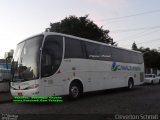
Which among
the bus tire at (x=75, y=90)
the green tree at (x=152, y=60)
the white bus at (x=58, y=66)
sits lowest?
the bus tire at (x=75, y=90)

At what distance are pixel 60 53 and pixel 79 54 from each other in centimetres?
193

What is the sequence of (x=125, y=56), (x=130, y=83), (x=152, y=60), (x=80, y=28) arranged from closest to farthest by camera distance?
1. (x=125, y=56)
2. (x=130, y=83)
3. (x=80, y=28)
4. (x=152, y=60)

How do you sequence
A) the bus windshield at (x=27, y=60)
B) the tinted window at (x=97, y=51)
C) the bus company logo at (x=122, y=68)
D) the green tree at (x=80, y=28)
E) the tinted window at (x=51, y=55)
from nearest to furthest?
1. the bus windshield at (x=27, y=60)
2. the tinted window at (x=51, y=55)
3. the tinted window at (x=97, y=51)
4. the bus company logo at (x=122, y=68)
5. the green tree at (x=80, y=28)

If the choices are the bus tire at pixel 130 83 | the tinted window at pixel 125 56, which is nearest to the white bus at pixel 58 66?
the tinted window at pixel 125 56

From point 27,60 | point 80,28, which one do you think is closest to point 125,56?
point 27,60

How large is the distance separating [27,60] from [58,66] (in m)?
1.54

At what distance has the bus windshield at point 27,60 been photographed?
506 inches

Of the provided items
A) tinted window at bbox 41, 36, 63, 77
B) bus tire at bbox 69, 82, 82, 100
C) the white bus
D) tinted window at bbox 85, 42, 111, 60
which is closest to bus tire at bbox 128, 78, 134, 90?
the white bus

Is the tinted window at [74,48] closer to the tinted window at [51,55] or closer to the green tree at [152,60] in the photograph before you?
the tinted window at [51,55]

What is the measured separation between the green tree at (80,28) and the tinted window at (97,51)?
59.9ft

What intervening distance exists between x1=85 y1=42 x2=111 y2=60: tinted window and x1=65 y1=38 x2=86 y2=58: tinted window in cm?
71

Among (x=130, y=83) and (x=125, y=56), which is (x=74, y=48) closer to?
(x=125, y=56)

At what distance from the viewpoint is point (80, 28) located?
38.2 m

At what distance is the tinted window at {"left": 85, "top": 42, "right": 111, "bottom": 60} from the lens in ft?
55.2
